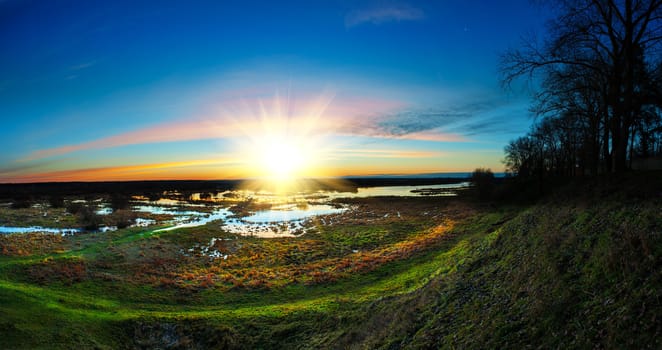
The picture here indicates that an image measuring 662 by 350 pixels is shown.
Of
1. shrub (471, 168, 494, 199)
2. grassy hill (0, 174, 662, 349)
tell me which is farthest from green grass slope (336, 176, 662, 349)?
shrub (471, 168, 494, 199)

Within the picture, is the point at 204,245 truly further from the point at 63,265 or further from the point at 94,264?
the point at 63,265

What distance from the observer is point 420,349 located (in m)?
8.12

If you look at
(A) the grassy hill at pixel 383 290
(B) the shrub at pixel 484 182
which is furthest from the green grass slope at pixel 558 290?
(B) the shrub at pixel 484 182

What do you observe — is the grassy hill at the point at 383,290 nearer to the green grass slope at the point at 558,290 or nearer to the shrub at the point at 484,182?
the green grass slope at the point at 558,290

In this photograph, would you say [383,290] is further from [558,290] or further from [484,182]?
[484,182]

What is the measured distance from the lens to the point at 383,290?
17.2 metres

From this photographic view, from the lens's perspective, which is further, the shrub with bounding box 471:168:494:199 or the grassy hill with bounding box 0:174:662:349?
the shrub with bounding box 471:168:494:199

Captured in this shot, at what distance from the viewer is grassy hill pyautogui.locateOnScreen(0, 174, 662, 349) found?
630cm

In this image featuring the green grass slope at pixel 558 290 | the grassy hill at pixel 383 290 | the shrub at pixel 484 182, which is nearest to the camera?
the green grass slope at pixel 558 290

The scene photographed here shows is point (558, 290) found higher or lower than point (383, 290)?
higher

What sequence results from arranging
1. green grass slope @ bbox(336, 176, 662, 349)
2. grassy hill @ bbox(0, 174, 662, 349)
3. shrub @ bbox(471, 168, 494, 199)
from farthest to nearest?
shrub @ bbox(471, 168, 494, 199) → grassy hill @ bbox(0, 174, 662, 349) → green grass slope @ bbox(336, 176, 662, 349)

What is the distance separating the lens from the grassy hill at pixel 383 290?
6.30m

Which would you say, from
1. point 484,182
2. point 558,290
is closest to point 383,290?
point 558,290

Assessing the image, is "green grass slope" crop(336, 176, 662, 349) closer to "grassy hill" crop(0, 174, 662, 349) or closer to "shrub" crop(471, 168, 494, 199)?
"grassy hill" crop(0, 174, 662, 349)
